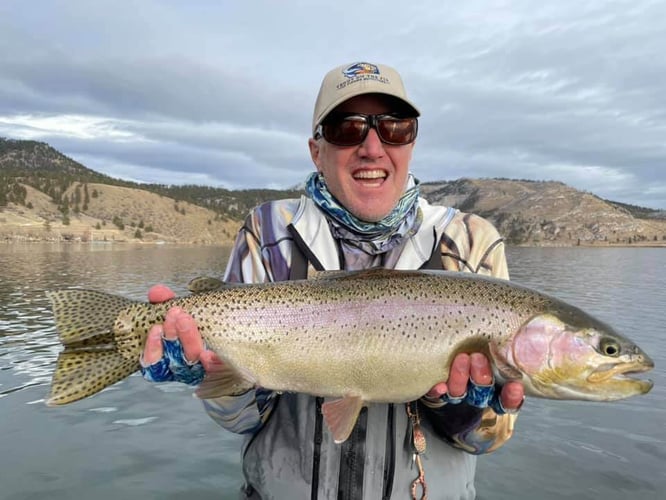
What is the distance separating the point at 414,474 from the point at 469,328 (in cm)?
103

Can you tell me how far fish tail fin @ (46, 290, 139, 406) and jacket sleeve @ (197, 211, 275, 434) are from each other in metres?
0.64

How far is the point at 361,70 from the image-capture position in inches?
145

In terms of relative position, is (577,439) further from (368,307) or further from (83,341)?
(83,341)

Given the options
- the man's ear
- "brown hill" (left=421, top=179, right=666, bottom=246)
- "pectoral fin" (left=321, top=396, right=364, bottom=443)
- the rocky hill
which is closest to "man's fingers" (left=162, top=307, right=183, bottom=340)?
"pectoral fin" (left=321, top=396, right=364, bottom=443)

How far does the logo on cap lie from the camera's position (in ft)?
12.0

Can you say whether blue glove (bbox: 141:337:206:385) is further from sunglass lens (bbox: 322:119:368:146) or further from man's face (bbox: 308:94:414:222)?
sunglass lens (bbox: 322:119:368:146)

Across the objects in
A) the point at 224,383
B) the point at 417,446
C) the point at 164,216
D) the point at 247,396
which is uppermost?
the point at 224,383

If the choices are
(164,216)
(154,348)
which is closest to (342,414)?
(154,348)

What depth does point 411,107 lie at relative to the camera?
373 cm

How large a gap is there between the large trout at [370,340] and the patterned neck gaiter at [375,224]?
0.44 m

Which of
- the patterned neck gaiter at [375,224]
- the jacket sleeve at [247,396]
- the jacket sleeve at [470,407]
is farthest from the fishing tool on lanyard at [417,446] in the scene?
the patterned neck gaiter at [375,224]

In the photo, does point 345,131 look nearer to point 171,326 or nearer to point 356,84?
point 356,84

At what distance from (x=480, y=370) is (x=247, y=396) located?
57.7 inches

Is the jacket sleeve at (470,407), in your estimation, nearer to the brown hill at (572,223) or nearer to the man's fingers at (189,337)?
the man's fingers at (189,337)
